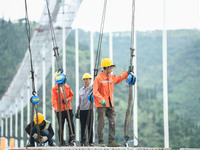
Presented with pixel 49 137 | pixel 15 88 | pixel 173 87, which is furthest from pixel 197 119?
pixel 49 137

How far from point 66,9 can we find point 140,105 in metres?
49.4

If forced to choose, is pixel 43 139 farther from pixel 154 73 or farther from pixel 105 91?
A: pixel 154 73

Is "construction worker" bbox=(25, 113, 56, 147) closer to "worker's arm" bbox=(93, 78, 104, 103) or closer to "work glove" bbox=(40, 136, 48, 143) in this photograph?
"work glove" bbox=(40, 136, 48, 143)

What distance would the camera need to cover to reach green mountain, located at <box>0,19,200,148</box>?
56750 mm

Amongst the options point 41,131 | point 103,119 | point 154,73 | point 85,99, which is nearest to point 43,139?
point 41,131

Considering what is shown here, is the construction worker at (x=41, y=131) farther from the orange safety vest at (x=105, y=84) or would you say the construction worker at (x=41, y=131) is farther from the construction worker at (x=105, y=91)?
the orange safety vest at (x=105, y=84)

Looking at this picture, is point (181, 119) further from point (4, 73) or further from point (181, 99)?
point (4, 73)

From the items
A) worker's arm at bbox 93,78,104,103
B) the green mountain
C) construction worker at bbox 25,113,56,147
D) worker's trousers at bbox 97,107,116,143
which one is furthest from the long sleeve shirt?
the green mountain

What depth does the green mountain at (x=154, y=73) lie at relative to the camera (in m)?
56.8

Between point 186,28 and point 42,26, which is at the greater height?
point 186,28

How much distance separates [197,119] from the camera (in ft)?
195

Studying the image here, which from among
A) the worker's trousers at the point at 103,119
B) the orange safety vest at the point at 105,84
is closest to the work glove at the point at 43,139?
the worker's trousers at the point at 103,119

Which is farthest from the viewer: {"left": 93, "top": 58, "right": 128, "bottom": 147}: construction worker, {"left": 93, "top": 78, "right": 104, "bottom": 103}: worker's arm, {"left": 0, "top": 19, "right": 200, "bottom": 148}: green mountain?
{"left": 0, "top": 19, "right": 200, "bottom": 148}: green mountain

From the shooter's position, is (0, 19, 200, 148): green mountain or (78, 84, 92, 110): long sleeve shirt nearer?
(78, 84, 92, 110): long sleeve shirt
